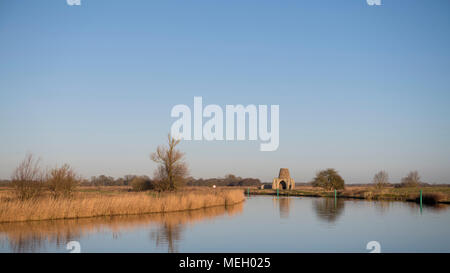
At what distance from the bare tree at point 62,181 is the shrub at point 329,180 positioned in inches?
1462

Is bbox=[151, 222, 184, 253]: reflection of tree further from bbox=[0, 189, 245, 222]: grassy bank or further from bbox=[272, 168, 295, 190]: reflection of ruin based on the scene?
bbox=[272, 168, 295, 190]: reflection of ruin

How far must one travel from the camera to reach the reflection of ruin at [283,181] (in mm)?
64787

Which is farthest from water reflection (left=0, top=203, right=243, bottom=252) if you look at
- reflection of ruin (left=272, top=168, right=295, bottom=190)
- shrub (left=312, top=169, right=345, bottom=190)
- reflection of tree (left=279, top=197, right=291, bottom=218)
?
reflection of ruin (left=272, top=168, right=295, bottom=190)

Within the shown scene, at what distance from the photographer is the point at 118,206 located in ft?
63.0

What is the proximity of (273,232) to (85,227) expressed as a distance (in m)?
7.00

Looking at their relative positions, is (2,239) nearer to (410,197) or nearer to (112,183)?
(410,197)

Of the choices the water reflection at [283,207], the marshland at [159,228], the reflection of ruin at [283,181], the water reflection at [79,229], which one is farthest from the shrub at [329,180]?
the water reflection at [79,229]

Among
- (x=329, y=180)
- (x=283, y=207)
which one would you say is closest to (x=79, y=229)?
(x=283, y=207)

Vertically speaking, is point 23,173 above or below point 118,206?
above

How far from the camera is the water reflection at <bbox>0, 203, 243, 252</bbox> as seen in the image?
451 inches

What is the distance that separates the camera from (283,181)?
6812cm

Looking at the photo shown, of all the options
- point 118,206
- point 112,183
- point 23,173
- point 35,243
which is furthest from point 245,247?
point 112,183

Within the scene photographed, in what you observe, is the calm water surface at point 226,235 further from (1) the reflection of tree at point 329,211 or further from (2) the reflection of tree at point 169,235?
(1) the reflection of tree at point 329,211
